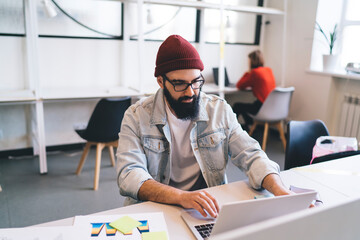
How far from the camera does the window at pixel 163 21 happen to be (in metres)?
3.58

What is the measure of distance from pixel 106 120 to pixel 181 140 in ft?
4.34

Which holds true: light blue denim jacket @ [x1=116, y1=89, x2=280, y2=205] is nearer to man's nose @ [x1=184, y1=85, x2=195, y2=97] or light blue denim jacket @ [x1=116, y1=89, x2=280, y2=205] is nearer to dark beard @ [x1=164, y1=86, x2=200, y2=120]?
dark beard @ [x1=164, y1=86, x2=200, y2=120]

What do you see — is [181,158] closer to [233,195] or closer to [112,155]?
[233,195]

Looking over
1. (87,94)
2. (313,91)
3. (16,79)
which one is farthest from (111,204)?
(313,91)

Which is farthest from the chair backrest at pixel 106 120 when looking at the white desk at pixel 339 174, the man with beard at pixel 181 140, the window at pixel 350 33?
the window at pixel 350 33

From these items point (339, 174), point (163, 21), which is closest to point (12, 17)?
point (163, 21)

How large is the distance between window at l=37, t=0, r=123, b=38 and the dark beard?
2.31 metres

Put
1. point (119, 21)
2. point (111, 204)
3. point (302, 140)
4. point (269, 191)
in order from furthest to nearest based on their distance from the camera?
1. point (119, 21)
2. point (111, 204)
3. point (302, 140)
4. point (269, 191)

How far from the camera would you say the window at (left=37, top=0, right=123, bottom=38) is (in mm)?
3190

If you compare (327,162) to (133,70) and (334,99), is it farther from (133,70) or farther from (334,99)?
(133,70)

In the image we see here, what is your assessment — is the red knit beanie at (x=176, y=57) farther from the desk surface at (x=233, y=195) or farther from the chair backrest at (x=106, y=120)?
the chair backrest at (x=106, y=120)

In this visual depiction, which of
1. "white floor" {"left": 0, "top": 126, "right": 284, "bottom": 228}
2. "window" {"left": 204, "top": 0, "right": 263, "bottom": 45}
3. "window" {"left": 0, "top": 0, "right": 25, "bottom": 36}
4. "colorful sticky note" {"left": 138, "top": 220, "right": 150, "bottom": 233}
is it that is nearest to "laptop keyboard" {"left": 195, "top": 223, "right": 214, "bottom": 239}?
"colorful sticky note" {"left": 138, "top": 220, "right": 150, "bottom": 233}

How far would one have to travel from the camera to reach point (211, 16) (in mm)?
4086

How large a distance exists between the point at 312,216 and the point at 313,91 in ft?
12.0
